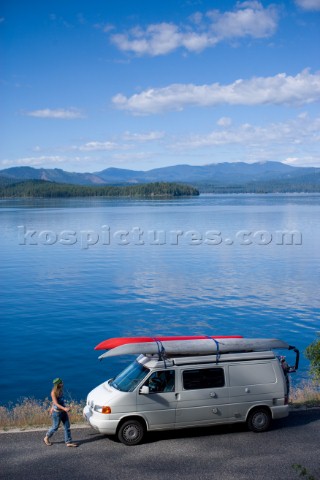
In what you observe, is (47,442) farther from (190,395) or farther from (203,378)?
(203,378)

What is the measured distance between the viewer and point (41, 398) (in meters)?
26.2

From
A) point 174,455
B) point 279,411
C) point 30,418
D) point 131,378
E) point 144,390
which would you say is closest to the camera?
point 174,455

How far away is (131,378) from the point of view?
1573cm

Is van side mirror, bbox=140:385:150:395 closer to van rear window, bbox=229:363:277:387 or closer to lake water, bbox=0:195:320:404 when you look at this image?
van rear window, bbox=229:363:277:387

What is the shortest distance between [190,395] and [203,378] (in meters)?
0.62

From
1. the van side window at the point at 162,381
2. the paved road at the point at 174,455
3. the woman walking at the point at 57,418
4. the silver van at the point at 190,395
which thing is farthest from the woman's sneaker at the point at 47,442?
the van side window at the point at 162,381

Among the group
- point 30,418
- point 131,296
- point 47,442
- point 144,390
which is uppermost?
point 144,390

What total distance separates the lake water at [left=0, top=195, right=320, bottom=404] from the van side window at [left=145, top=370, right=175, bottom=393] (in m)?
11.8

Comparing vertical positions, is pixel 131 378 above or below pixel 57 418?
above

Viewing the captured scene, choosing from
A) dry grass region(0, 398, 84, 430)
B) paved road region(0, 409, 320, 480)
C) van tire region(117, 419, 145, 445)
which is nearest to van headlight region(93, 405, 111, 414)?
van tire region(117, 419, 145, 445)

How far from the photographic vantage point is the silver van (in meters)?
15.0

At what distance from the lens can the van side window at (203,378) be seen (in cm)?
1559

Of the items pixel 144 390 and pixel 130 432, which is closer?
pixel 130 432

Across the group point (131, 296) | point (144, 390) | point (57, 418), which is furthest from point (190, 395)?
point (131, 296)
